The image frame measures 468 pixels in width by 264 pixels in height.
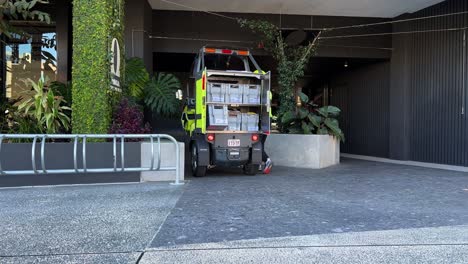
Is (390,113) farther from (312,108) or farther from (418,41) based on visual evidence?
(312,108)

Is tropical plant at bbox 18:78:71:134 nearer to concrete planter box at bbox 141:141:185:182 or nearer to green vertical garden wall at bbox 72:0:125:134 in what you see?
green vertical garden wall at bbox 72:0:125:134

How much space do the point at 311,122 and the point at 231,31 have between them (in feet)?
13.7

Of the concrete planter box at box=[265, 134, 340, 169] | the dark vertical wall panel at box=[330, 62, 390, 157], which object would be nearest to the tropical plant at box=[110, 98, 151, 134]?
the concrete planter box at box=[265, 134, 340, 169]

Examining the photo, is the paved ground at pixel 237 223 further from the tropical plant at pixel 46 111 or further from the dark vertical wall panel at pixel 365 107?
the dark vertical wall panel at pixel 365 107

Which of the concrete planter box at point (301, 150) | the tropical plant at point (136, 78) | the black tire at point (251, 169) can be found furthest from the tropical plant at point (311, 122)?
the tropical plant at point (136, 78)

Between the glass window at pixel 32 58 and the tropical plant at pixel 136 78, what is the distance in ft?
14.2

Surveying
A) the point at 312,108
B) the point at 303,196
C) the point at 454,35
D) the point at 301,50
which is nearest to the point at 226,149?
the point at 303,196

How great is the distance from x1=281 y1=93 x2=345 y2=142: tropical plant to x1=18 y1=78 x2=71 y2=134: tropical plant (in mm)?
5617

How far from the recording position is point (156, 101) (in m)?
9.50

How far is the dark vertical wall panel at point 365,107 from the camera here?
13.7 metres

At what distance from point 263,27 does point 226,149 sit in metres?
4.94

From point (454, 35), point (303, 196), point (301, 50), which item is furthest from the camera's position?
point (301, 50)

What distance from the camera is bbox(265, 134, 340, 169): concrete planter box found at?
1038cm

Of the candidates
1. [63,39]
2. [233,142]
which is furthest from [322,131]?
[63,39]
